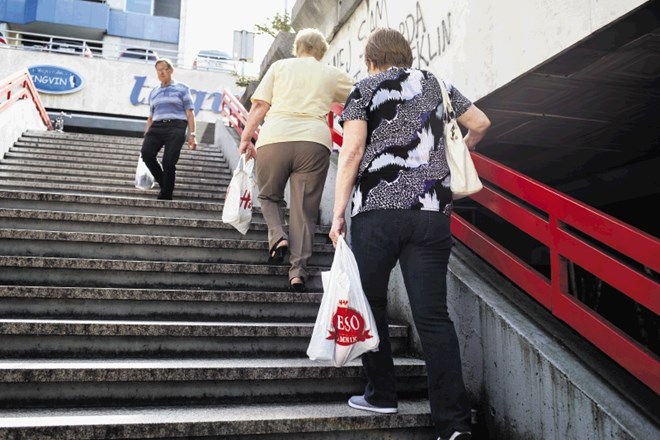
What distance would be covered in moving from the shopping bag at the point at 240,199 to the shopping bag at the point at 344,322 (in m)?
1.95

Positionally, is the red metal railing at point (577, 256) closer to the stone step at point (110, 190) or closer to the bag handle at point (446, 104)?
the bag handle at point (446, 104)

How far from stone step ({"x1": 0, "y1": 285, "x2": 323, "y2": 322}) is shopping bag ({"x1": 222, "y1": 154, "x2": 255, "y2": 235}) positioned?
812 mm

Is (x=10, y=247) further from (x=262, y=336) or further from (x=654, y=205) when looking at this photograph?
(x=654, y=205)

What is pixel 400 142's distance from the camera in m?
2.46

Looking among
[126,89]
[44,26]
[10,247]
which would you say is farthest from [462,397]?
[44,26]

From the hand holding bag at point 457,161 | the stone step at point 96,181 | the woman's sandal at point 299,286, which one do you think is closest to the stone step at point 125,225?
the woman's sandal at point 299,286

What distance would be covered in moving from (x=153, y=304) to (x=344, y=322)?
5.18ft

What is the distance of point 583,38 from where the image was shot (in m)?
3.07

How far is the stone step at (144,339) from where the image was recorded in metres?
2.89

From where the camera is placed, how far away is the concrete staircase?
2467 millimetres

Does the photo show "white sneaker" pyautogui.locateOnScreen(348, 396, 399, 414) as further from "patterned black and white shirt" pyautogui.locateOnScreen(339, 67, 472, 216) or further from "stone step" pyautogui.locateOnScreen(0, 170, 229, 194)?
"stone step" pyautogui.locateOnScreen(0, 170, 229, 194)

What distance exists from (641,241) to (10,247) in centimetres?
393

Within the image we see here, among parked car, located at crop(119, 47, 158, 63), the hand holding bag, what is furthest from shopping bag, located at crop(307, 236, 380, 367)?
parked car, located at crop(119, 47, 158, 63)

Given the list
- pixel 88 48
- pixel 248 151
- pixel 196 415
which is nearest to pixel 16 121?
pixel 248 151
